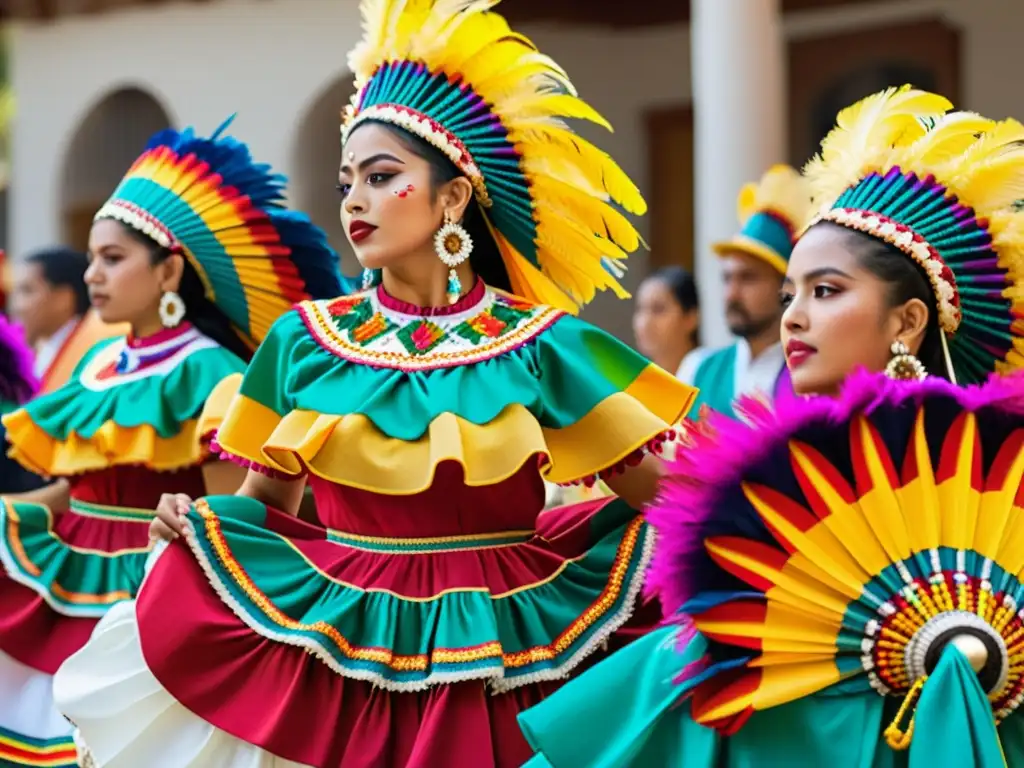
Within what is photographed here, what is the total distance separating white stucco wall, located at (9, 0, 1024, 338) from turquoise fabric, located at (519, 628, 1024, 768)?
302 inches

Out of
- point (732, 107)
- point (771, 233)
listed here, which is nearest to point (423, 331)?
point (771, 233)

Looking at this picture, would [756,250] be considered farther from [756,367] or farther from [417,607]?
[417,607]

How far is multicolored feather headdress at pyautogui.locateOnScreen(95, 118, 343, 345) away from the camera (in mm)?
4316

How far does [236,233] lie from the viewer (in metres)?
4.32

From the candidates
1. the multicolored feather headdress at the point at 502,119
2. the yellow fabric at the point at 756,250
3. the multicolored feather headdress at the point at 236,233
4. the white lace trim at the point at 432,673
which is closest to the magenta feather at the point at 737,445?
the white lace trim at the point at 432,673

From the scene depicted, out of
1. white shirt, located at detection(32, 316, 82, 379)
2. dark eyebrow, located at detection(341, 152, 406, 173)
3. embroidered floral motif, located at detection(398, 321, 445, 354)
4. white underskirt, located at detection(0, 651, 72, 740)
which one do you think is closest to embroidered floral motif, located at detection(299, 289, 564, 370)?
embroidered floral motif, located at detection(398, 321, 445, 354)

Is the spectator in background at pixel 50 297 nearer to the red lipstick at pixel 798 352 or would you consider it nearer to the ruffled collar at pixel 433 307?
the ruffled collar at pixel 433 307

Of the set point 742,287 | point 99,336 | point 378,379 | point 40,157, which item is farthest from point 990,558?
point 40,157

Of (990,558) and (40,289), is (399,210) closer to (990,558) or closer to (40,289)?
(990,558)

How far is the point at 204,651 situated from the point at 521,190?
3.70 feet

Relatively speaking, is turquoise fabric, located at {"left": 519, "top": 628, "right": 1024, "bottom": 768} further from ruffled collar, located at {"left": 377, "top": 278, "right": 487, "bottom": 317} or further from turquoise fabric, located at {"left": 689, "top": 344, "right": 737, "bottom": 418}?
turquoise fabric, located at {"left": 689, "top": 344, "right": 737, "bottom": 418}

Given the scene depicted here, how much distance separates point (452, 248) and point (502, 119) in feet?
0.96

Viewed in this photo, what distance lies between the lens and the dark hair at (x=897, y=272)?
2.85 meters

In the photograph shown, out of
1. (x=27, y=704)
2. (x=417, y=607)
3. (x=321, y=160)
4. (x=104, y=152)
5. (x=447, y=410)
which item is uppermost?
(x=104, y=152)
